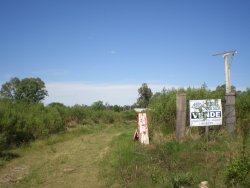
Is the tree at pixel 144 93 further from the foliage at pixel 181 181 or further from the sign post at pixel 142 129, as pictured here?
the foliage at pixel 181 181

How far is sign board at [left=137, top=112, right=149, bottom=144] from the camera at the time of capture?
11.8m

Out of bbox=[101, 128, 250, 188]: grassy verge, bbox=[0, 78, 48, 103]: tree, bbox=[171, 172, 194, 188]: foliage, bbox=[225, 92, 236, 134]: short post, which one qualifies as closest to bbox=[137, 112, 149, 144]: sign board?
bbox=[101, 128, 250, 188]: grassy verge

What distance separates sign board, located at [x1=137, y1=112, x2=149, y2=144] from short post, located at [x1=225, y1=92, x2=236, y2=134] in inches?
128

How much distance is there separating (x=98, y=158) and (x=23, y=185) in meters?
3.52

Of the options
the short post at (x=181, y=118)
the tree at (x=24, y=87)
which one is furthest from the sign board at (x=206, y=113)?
the tree at (x=24, y=87)

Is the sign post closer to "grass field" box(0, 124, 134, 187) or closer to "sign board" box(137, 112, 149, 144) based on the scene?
"sign board" box(137, 112, 149, 144)

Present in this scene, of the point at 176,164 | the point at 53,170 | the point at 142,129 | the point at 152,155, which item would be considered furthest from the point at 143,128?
the point at 176,164

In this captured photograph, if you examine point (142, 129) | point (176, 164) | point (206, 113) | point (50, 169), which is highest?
point (206, 113)

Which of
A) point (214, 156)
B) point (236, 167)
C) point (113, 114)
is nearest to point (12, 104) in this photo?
point (214, 156)

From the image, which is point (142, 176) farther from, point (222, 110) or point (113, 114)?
point (113, 114)

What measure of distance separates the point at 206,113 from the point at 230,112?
2.76 ft

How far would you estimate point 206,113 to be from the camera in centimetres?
1026

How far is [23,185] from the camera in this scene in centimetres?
817

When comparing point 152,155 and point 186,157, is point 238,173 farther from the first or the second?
point 152,155
